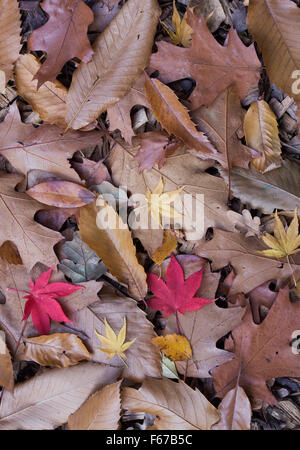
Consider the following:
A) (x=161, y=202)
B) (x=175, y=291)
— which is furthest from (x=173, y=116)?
(x=175, y=291)

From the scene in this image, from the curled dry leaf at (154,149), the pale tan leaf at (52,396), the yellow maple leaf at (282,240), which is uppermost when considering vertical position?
the curled dry leaf at (154,149)

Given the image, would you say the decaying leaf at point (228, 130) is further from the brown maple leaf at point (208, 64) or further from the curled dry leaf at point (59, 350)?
the curled dry leaf at point (59, 350)

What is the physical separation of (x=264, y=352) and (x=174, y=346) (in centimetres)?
23

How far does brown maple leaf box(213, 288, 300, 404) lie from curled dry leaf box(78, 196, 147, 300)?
0.30m

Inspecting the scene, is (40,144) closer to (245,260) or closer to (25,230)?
(25,230)

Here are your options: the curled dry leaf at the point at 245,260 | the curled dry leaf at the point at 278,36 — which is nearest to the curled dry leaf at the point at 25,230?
the curled dry leaf at the point at 245,260

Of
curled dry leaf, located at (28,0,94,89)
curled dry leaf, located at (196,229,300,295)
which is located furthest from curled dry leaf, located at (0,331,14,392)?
curled dry leaf, located at (28,0,94,89)

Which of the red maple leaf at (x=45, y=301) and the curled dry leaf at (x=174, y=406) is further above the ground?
the red maple leaf at (x=45, y=301)

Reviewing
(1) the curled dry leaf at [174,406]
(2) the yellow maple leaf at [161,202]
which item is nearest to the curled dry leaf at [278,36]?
(2) the yellow maple leaf at [161,202]

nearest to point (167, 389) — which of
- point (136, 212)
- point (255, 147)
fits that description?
point (136, 212)

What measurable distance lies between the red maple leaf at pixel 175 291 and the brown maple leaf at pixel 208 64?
432mm

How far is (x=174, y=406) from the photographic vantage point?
1.04 metres

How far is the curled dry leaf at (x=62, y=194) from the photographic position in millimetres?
1056

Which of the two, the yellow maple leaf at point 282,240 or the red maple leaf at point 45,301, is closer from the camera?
the yellow maple leaf at point 282,240
